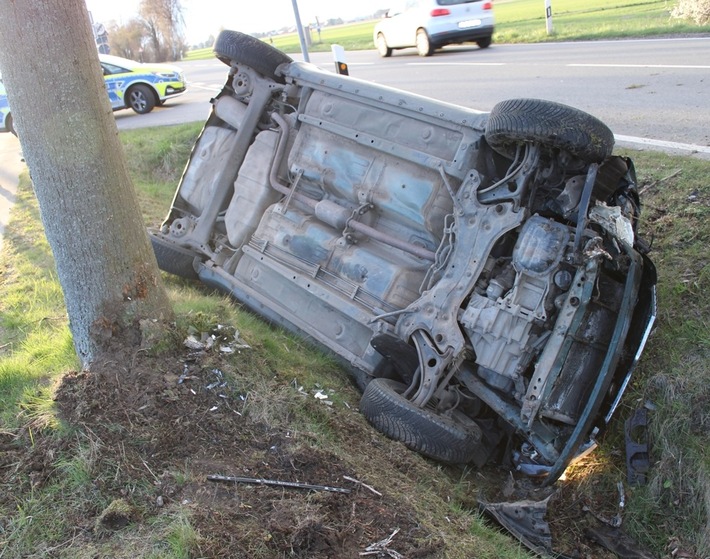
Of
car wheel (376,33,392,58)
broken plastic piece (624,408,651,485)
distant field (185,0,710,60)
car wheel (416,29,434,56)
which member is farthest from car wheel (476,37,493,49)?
broken plastic piece (624,408,651,485)

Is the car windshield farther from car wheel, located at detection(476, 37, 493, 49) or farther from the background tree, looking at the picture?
the background tree

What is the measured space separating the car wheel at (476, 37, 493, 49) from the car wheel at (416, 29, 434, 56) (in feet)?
3.80

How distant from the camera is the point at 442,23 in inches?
597

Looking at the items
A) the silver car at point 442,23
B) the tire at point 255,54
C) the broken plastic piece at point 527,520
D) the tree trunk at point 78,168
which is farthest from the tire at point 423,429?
the silver car at point 442,23

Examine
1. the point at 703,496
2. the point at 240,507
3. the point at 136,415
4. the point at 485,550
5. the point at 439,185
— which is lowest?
the point at 703,496

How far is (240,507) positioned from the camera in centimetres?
297

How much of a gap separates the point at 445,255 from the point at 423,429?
1206 millimetres

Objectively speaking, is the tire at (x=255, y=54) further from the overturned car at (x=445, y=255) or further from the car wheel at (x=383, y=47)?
the car wheel at (x=383, y=47)

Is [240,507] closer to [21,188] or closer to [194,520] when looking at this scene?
[194,520]

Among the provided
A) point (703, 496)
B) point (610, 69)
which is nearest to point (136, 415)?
point (703, 496)

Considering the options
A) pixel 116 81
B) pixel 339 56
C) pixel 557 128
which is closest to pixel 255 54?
pixel 339 56

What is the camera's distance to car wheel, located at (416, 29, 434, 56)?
15625 mm

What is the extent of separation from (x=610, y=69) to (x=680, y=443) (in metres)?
8.17

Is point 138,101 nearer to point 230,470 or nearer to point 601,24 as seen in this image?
point 601,24
